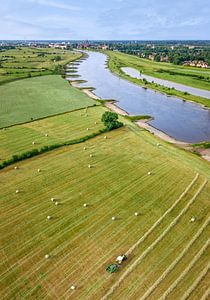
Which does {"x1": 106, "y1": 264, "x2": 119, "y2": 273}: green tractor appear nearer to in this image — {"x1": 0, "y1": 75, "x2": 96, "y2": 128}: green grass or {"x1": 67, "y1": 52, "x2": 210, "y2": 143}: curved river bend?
{"x1": 67, "y1": 52, "x2": 210, "y2": 143}: curved river bend

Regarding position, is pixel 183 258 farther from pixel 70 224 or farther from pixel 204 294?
pixel 70 224

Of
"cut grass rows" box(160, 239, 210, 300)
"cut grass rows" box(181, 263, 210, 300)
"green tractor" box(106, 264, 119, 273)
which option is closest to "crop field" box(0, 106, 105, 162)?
"green tractor" box(106, 264, 119, 273)

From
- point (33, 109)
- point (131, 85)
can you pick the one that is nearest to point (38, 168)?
point (33, 109)

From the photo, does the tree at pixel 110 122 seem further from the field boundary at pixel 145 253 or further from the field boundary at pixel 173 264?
the field boundary at pixel 173 264

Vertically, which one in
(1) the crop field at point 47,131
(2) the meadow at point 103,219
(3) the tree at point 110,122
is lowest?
→ (1) the crop field at point 47,131

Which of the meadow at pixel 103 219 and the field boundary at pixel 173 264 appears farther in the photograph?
the meadow at pixel 103 219

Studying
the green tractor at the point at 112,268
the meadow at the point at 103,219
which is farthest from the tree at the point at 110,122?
the green tractor at the point at 112,268

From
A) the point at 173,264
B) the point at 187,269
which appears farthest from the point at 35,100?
the point at 187,269

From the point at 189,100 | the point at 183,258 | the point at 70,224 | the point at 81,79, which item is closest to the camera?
the point at 183,258

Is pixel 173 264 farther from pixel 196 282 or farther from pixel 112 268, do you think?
pixel 112 268
